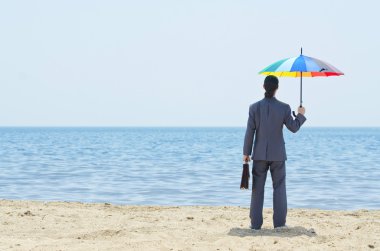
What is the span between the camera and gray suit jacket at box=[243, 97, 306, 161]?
26.3 ft

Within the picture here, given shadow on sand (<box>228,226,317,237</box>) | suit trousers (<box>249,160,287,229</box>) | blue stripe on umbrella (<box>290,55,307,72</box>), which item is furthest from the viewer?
blue stripe on umbrella (<box>290,55,307,72</box>)

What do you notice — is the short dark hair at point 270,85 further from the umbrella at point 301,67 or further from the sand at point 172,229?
the sand at point 172,229

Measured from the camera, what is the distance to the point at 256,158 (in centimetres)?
805

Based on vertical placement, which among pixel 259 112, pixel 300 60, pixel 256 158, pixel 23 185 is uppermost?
pixel 300 60

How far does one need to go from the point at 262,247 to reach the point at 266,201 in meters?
6.59

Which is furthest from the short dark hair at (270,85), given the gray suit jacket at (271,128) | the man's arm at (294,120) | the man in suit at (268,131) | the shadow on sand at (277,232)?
the shadow on sand at (277,232)

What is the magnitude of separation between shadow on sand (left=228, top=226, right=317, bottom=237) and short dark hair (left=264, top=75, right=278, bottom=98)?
1.72 metres

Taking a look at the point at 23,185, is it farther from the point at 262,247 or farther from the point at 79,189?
the point at 262,247

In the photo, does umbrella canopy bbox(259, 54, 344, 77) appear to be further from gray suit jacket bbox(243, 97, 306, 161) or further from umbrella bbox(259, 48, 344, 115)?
gray suit jacket bbox(243, 97, 306, 161)

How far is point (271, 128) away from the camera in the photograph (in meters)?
8.05

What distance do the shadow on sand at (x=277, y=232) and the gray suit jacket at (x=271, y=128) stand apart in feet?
3.04

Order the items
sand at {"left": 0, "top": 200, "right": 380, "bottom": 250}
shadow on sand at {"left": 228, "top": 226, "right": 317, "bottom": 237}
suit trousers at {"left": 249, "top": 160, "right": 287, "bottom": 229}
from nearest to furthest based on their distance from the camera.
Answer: sand at {"left": 0, "top": 200, "right": 380, "bottom": 250}
shadow on sand at {"left": 228, "top": 226, "right": 317, "bottom": 237}
suit trousers at {"left": 249, "top": 160, "right": 287, "bottom": 229}

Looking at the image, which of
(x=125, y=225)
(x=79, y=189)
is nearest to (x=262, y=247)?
(x=125, y=225)

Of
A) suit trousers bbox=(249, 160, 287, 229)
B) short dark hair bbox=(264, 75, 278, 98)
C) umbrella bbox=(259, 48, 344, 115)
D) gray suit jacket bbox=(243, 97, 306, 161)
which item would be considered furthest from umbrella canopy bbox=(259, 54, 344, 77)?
suit trousers bbox=(249, 160, 287, 229)
